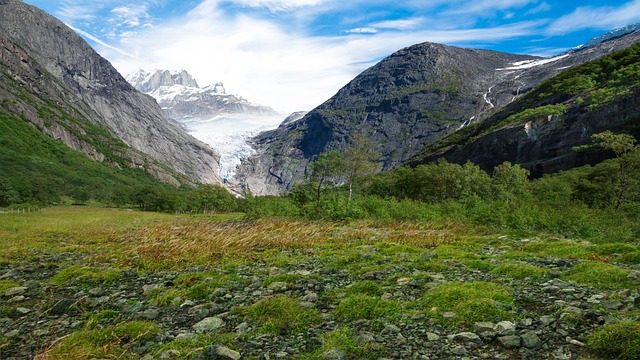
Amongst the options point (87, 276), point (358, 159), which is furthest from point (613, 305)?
point (358, 159)

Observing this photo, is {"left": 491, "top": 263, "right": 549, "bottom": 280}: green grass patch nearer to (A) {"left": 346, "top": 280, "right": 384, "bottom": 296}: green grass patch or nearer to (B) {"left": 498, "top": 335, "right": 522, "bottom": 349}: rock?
(A) {"left": 346, "top": 280, "right": 384, "bottom": 296}: green grass patch

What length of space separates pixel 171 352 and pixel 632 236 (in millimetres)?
22208

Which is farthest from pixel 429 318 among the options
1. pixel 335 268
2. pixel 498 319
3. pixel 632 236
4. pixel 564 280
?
pixel 632 236

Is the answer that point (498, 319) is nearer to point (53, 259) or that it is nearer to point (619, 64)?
point (53, 259)

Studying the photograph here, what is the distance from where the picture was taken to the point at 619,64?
131000 millimetres

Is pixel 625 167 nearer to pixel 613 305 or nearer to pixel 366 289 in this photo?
pixel 613 305

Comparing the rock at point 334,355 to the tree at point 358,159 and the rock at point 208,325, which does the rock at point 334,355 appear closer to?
the rock at point 208,325

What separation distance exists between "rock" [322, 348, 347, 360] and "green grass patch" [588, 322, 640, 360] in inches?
163

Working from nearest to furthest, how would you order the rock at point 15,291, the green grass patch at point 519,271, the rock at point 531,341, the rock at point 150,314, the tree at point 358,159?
the rock at point 531,341
the rock at point 150,314
the green grass patch at point 519,271
the rock at point 15,291
the tree at point 358,159

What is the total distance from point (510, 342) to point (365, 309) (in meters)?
3.24

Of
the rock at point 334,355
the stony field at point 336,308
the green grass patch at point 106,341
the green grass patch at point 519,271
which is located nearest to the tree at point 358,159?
the stony field at point 336,308

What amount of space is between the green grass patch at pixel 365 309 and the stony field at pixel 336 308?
0.04 m

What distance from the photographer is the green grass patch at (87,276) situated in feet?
42.4

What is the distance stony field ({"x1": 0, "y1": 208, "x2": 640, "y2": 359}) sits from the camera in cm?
644
